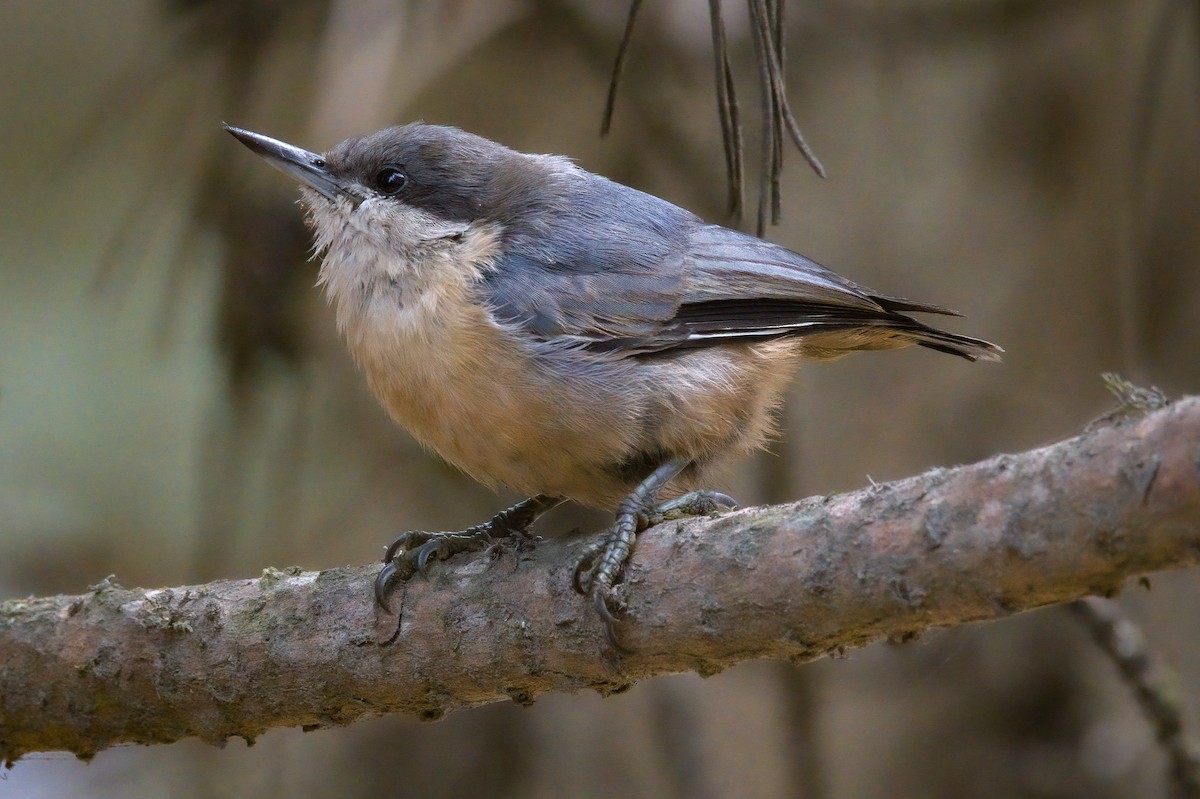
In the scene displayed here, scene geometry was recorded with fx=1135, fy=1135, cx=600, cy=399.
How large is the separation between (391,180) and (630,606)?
1.49 m

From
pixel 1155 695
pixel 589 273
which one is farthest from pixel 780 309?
pixel 1155 695

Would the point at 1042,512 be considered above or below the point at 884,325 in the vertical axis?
below

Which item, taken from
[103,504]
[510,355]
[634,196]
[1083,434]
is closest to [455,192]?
[634,196]

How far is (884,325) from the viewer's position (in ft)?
9.12

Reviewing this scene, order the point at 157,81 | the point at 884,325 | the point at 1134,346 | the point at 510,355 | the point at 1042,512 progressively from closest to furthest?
the point at 1042,512, the point at 510,355, the point at 884,325, the point at 157,81, the point at 1134,346

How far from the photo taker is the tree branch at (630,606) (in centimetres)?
164

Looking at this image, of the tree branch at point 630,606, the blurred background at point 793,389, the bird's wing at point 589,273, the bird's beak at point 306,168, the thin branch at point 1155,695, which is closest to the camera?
the tree branch at point 630,606

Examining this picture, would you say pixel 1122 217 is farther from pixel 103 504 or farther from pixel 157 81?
pixel 103 504

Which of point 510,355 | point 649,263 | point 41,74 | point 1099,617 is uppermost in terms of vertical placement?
point 41,74

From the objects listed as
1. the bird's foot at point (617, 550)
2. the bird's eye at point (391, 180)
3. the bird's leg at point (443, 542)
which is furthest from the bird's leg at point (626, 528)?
the bird's eye at point (391, 180)

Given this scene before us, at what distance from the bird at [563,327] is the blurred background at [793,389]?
1200 millimetres

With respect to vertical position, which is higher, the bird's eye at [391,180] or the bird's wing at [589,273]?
the bird's eye at [391,180]

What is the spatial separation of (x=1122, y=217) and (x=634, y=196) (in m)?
2.55

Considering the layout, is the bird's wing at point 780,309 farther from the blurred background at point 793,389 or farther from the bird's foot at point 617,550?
the blurred background at point 793,389
